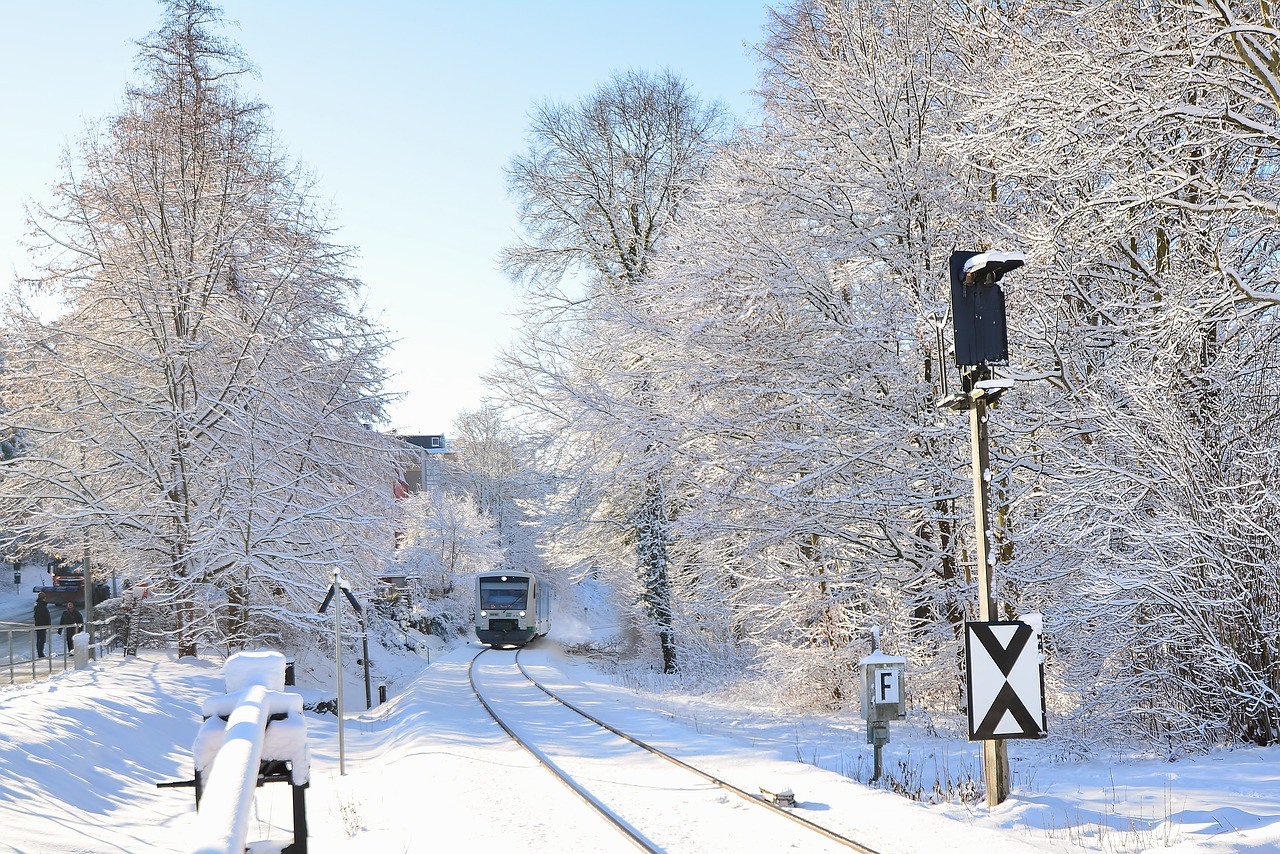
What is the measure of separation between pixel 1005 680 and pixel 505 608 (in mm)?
34561

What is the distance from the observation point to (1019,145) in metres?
11.4

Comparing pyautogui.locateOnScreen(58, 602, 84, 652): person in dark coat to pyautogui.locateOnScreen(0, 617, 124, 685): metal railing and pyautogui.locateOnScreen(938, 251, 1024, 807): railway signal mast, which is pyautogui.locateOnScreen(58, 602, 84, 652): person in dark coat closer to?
pyautogui.locateOnScreen(0, 617, 124, 685): metal railing

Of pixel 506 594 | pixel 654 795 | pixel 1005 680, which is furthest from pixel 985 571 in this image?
pixel 506 594

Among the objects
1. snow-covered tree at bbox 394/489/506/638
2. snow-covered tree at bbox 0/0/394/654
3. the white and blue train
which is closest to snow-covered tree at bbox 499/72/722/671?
snow-covered tree at bbox 0/0/394/654

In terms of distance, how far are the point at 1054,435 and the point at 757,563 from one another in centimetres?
593

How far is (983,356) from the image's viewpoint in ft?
29.1

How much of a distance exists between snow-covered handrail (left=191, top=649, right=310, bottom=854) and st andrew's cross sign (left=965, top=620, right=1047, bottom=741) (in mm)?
5805

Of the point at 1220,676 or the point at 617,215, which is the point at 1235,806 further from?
the point at 617,215

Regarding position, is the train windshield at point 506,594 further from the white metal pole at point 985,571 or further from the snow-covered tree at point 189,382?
the white metal pole at point 985,571

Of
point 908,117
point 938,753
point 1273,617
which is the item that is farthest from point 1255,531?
point 908,117

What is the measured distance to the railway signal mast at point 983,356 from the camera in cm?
879

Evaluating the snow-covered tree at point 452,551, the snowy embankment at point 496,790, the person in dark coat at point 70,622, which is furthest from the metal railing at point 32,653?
the snow-covered tree at point 452,551

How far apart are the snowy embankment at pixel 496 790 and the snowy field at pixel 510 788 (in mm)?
30

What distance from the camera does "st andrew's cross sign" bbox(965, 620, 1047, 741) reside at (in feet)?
27.5
